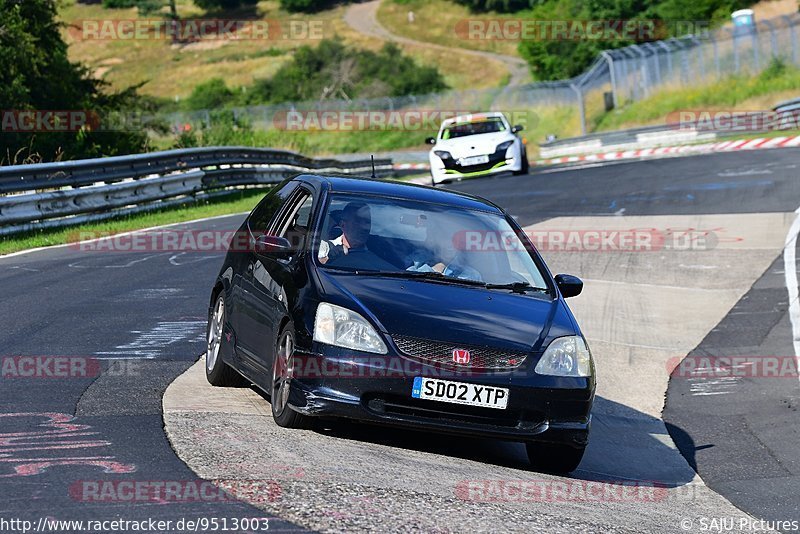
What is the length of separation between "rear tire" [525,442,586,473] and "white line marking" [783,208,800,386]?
4047mm

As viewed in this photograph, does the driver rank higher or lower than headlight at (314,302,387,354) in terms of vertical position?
higher

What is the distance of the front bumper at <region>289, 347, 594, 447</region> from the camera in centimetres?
703

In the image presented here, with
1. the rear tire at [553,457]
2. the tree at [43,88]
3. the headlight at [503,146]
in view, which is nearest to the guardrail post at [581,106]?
the tree at [43,88]

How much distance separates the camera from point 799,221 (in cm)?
1875

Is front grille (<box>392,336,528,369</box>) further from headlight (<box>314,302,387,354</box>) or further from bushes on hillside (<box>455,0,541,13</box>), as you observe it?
bushes on hillside (<box>455,0,541,13</box>)

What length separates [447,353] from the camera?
712 cm

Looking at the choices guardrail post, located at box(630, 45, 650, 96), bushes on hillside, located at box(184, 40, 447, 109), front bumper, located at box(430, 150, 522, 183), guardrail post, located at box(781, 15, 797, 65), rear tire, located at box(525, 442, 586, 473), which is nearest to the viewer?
rear tire, located at box(525, 442, 586, 473)

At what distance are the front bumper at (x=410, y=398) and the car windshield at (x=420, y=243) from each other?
0.90 metres

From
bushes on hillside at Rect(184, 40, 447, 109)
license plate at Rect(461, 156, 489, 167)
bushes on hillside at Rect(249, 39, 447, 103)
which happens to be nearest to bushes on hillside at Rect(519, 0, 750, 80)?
bushes on hillside at Rect(249, 39, 447, 103)

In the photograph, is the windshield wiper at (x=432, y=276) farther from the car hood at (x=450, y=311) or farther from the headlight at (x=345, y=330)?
the headlight at (x=345, y=330)

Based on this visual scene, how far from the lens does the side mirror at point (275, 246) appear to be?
7.90 metres

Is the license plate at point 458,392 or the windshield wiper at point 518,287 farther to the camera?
the windshield wiper at point 518,287

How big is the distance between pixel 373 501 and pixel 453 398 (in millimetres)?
1375

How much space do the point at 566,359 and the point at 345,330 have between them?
128cm
